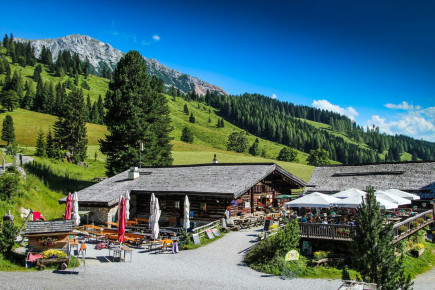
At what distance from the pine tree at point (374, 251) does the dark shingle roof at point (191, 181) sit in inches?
519

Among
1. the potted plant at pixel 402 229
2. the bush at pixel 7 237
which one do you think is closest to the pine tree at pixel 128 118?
the bush at pixel 7 237

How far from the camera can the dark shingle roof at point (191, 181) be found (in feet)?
85.4

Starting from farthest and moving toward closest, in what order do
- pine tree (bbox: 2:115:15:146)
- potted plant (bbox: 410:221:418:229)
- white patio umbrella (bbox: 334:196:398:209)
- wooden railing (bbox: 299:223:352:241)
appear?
pine tree (bbox: 2:115:15:146), potted plant (bbox: 410:221:418:229), white patio umbrella (bbox: 334:196:398:209), wooden railing (bbox: 299:223:352:241)

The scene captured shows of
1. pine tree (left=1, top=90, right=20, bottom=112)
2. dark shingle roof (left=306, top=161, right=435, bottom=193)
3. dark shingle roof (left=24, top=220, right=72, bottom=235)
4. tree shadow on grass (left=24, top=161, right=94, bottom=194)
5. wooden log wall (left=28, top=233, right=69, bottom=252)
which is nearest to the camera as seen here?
dark shingle roof (left=24, top=220, right=72, bottom=235)

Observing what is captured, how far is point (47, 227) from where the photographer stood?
1727 cm

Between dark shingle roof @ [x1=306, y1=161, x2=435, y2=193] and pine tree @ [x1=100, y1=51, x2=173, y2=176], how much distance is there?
2077cm

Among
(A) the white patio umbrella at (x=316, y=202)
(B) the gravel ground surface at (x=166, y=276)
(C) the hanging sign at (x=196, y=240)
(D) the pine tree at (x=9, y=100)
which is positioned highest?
(D) the pine tree at (x=9, y=100)

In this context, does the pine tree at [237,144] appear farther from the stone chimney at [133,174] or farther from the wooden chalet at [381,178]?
the stone chimney at [133,174]

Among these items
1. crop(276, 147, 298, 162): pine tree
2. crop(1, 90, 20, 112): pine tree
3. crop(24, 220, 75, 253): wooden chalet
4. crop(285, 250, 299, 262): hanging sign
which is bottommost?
crop(285, 250, 299, 262): hanging sign

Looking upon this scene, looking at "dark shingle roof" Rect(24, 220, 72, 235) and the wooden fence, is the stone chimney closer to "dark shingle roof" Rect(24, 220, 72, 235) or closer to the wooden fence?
"dark shingle roof" Rect(24, 220, 72, 235)

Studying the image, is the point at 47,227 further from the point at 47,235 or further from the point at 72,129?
the point at 72,129

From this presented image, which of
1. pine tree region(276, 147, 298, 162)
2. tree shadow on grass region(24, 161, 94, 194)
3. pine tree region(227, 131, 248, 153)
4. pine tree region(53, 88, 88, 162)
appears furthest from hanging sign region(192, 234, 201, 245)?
pine tree region(227, 131, 248, 153)

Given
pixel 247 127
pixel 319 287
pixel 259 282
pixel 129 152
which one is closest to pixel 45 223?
pixel 259 282

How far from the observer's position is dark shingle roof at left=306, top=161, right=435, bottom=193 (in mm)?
32844
